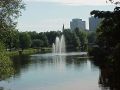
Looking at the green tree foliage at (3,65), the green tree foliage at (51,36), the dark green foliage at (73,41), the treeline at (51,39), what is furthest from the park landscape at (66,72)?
the green tree foliage at (51,36)

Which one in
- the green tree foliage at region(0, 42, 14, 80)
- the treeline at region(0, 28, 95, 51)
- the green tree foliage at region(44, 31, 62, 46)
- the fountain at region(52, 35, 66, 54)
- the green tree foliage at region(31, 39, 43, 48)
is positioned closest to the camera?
the green tree foliage at region(0, 42, 14, 80)

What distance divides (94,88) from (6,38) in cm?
2142

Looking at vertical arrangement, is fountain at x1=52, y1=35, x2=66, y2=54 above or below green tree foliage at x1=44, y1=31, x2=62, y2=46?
below

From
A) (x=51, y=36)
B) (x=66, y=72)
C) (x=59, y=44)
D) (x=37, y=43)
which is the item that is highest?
(x=51, y=36)

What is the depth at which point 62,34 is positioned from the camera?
172125 mm

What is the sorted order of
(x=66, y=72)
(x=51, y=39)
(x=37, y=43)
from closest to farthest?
(x=66, y=72) → (x=37, y=43) → (x=51, y=39)

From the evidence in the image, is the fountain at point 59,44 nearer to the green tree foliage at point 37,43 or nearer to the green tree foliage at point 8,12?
the green tree foliage at point 37,43

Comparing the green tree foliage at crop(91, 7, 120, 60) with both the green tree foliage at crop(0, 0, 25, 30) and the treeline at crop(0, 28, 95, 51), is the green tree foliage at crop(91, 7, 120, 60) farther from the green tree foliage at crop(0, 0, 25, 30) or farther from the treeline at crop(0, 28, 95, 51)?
the treeline at crop(0, 28, 95, 51)

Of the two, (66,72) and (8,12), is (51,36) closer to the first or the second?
(66,72)

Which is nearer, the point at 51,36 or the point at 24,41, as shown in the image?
the point at 24,41

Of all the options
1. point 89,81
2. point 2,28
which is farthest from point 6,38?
point 89,81

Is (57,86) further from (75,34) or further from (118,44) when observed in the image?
(75,34)

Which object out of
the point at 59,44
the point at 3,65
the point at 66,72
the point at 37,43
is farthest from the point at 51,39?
the point at 3,65

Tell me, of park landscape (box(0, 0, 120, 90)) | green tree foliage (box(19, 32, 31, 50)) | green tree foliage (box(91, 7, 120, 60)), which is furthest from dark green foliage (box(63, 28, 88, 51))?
green tree foliage (box(91, 7, 120, 60))
